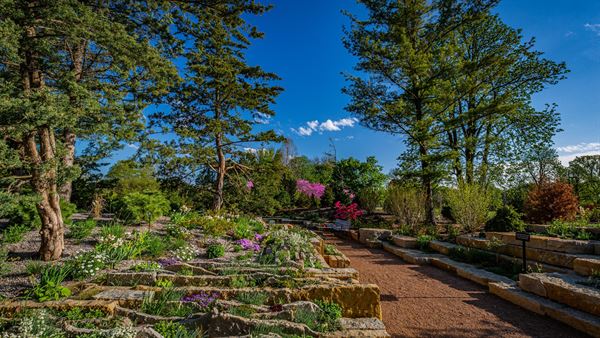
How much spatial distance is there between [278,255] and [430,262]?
4.23 m

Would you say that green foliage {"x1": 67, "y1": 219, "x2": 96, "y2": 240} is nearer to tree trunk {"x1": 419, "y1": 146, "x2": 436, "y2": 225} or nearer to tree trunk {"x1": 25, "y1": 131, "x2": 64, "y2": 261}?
tree trunk {"x1": 25, "y1": 131, "x2": 64, "y2": 261}

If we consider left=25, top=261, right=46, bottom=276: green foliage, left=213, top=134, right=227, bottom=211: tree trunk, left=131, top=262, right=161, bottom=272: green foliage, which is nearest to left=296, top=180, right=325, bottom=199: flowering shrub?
left=213, top=134, right=227, bottom=211: tree trunk

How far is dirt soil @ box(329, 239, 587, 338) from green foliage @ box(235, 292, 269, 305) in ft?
5.33

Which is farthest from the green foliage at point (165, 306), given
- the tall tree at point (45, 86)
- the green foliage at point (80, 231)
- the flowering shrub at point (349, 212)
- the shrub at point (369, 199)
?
the shrub at point (369, 199)

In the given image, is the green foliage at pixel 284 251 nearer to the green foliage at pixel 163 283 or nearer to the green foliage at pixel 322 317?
the green foliage at pixel 322 317

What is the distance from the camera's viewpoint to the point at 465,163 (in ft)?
43.3

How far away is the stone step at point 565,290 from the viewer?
133 inches

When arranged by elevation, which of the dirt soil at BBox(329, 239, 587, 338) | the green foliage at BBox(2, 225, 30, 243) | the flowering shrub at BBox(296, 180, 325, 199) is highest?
the flowering shrub at BBox(296, 180, 325, 199)

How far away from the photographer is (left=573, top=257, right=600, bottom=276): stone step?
4.16 metres

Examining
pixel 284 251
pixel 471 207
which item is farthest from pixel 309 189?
pixel 284 251

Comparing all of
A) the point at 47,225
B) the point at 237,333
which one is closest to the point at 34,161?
the point at 47,225

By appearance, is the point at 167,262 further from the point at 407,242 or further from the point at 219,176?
the point at 407,242

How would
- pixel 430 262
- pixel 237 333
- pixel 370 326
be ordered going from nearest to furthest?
pixel 237 333 < pixel 370 326 < pixel 430 262

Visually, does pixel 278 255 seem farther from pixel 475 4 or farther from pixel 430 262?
pixel 475 4
